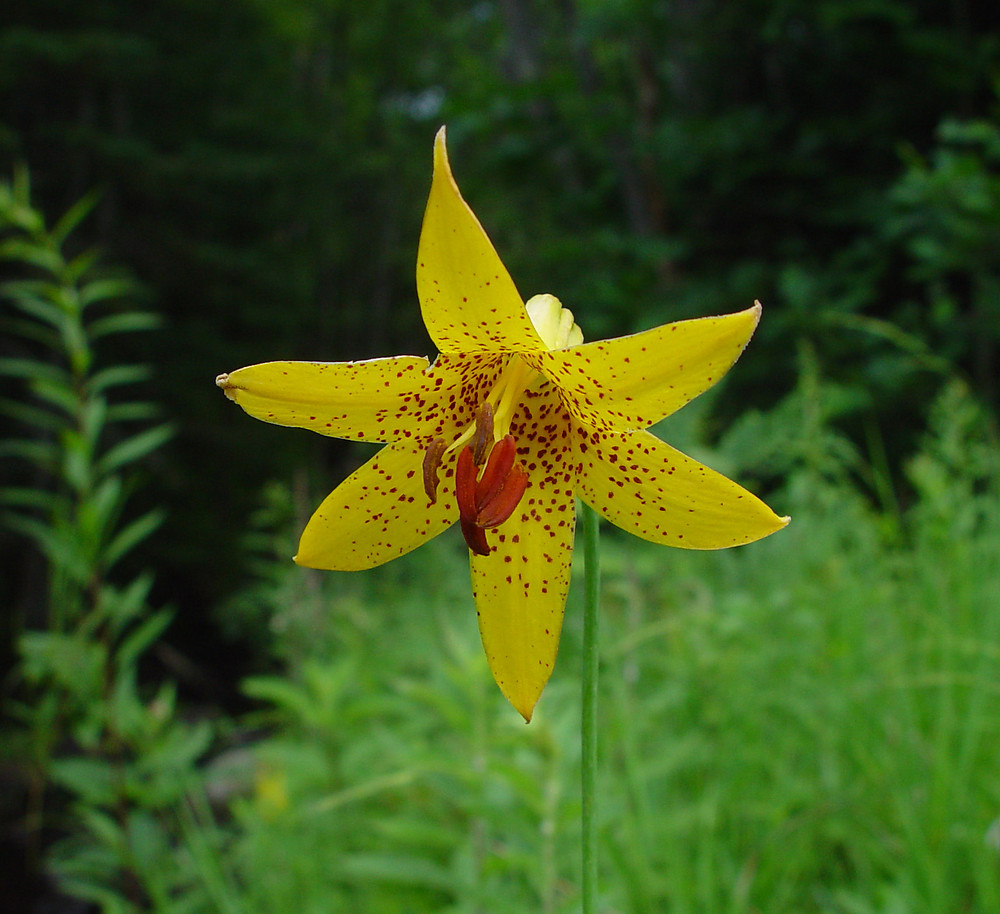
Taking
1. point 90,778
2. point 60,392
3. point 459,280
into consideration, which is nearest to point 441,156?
point 459,280

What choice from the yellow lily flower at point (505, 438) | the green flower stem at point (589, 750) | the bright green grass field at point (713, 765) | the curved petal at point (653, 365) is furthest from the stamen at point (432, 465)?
the bright green grass field at point (713, 765)

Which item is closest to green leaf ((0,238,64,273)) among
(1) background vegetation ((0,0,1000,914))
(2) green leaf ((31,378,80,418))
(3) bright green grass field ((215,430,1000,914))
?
(1) background vegetation ((0,0,1000,914))

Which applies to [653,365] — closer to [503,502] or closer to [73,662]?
[503,502]

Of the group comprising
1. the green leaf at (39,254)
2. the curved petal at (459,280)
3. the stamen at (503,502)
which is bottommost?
the green leaf at (39,254)

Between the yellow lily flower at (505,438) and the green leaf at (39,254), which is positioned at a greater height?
the yellow lily flower at (505,438)

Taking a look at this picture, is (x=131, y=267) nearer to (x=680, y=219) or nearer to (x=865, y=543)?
(x=680, y=219)

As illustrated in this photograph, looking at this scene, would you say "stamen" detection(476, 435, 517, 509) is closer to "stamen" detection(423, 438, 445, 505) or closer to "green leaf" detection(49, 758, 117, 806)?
"stamen" detection(423, 438, 445, 505)

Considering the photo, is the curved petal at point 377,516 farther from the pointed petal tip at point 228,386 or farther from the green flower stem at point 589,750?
the green flower stem at point 589,750
